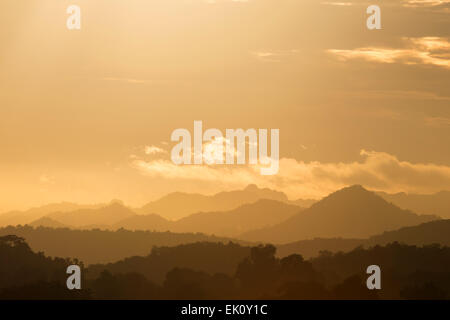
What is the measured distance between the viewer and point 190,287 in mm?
145000
